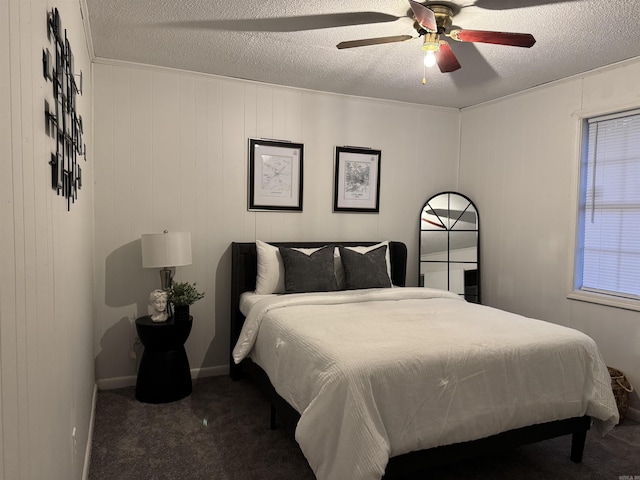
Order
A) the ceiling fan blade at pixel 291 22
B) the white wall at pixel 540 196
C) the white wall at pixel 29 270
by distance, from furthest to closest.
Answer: the white wall at pixel 540 196, the ceiling fan blade at pixel 291 22, the white wall at pixel 29 270

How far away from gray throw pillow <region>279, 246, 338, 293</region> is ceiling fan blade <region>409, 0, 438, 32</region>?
6.49 feet

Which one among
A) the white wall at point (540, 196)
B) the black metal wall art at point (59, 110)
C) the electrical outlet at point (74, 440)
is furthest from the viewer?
the white wall at point (540, 196)

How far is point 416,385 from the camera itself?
6.95 ft

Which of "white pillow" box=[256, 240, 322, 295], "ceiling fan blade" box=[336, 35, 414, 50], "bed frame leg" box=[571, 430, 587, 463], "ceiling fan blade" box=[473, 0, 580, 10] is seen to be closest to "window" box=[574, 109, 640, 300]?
"bed frame leg" box=[571, 430, 587, 463]

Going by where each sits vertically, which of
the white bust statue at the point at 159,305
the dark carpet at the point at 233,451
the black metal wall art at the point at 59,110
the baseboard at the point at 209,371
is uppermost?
the black metal wall art at the point at 59,110

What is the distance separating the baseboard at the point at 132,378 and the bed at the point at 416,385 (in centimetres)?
96

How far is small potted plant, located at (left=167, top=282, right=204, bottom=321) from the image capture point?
3344mm

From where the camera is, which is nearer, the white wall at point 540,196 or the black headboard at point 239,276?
the white wall at point 540,196

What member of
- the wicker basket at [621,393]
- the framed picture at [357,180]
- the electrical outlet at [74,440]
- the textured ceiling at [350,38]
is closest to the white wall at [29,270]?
the electrical outlet at [74,440]

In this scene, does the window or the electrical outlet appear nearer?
the electrical outlet

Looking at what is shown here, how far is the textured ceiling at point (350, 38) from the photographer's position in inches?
101

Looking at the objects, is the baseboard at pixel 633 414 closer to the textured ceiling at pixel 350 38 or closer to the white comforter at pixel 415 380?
the white comforter at pixel 415 380

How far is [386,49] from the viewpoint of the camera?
3.17m

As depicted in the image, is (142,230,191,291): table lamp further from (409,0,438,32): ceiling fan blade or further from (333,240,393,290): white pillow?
(409,0,438,32): ceiling fan blade
